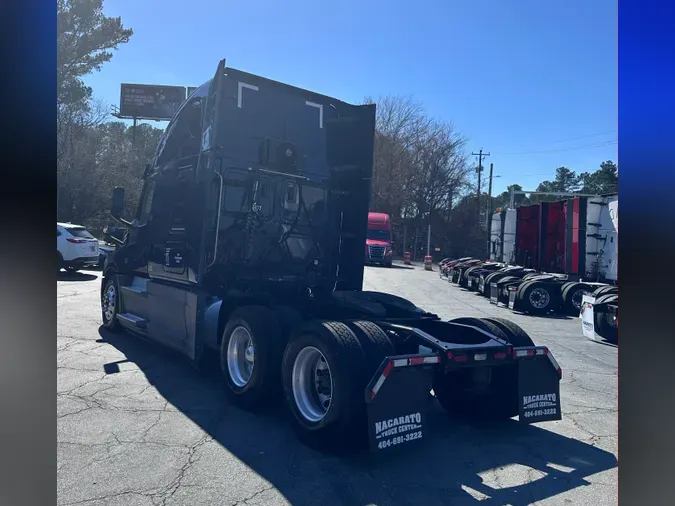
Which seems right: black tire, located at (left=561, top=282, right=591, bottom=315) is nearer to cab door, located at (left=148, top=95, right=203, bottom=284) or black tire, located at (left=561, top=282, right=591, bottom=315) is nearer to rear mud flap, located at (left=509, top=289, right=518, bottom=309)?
rear mud flap, located at (left=509, top=289, right=518, bottom=309)

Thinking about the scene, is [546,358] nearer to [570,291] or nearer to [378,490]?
[378,490]

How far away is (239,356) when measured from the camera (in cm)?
580

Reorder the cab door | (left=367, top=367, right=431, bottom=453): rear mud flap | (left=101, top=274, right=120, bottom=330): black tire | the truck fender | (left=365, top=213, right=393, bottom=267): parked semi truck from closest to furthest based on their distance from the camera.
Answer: (left=367, top=367, right=431, bottom=453): rear mud flap
the truck fender
the cab door
(left=101, top=274, right=120, bottom=330): black tire
(left=365, top=213, right=393, bottom=267): parked semi truck

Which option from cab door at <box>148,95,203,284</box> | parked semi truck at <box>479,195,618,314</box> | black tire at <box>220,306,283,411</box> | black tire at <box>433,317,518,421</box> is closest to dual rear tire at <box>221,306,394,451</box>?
black tire at <box>220,306,283,411</box>

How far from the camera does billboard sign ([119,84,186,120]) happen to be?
47375 millimetres

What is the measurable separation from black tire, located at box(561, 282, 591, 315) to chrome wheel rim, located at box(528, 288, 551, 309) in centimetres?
44

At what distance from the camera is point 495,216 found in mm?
24703

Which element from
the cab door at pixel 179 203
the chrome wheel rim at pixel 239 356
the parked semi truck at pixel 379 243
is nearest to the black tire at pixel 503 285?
the cab door at pixel 179 203

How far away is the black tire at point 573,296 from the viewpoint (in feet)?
48.9

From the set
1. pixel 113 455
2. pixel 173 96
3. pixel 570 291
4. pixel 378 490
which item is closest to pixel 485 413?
pixel 378 490

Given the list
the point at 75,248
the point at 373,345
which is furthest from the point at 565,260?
the point at 75,248

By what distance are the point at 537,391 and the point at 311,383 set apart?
2.04 m

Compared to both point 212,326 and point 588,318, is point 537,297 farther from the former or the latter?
point 212,326

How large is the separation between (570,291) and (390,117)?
135ft
